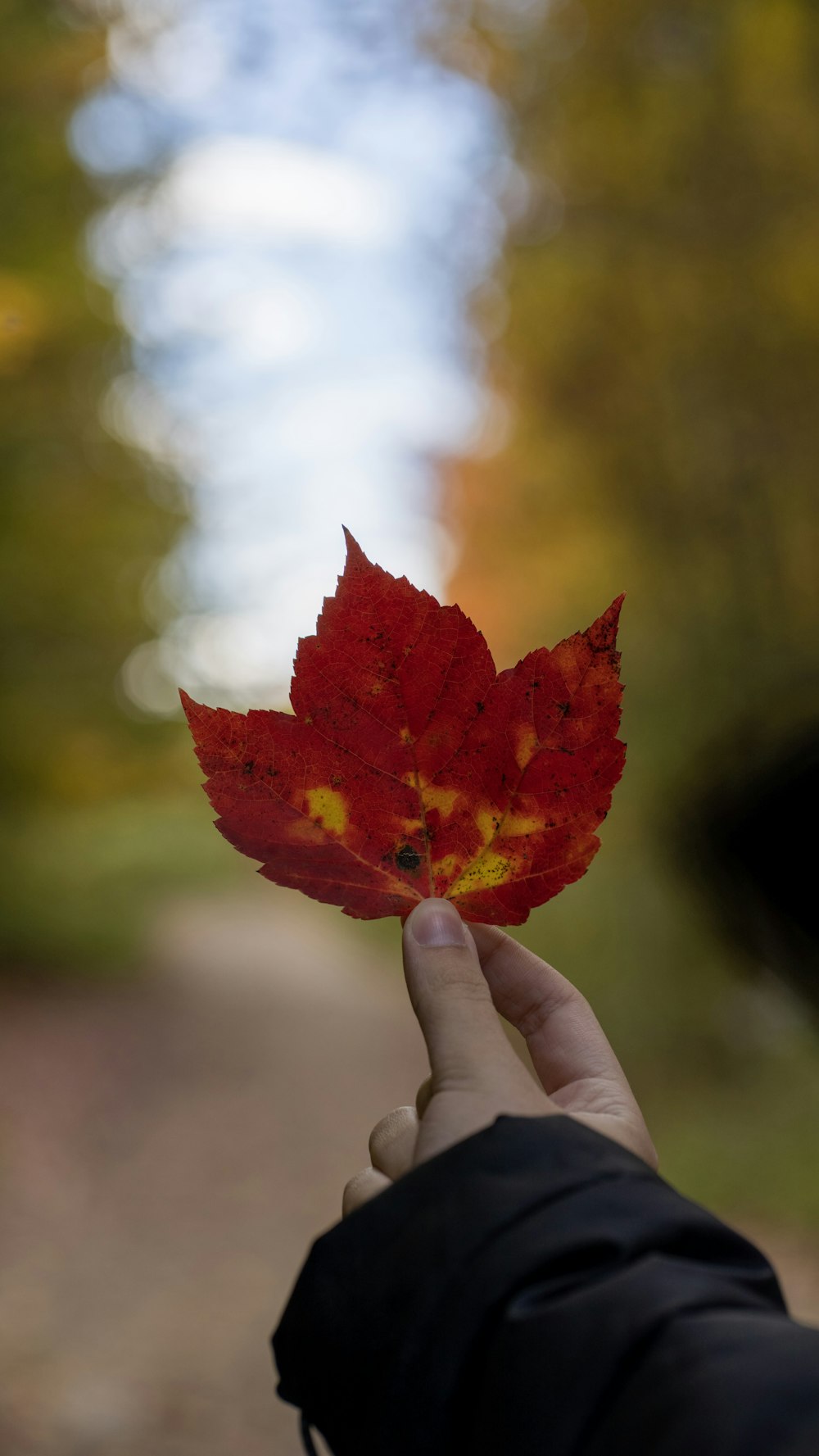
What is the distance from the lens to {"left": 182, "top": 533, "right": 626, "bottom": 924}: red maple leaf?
986 mm

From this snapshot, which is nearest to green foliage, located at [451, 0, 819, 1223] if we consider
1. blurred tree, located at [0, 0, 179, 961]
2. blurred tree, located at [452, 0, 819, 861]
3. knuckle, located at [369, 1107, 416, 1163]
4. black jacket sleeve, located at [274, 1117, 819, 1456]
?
blurred tree, located at [452, 0, 819, 861]

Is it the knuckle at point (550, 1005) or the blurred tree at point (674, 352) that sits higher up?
the blurred tree at point (674, 352)

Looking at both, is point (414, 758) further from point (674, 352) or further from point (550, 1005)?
point (674, 352)

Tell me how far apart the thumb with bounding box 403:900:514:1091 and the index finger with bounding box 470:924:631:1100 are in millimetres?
160

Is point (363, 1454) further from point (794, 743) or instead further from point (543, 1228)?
point (794, 743)

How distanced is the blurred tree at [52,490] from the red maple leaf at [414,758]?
726cm

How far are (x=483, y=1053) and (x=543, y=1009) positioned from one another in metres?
0.31

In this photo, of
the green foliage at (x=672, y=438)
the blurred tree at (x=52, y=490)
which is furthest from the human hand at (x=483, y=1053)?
the blurred tree at (x=52, y=490)

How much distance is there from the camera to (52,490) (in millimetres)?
9719

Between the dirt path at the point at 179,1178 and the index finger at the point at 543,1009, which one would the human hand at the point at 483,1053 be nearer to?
the index finger at the point at 543,1009

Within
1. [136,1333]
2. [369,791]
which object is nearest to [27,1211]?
[136,1333]

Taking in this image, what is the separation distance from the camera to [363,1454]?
2.53 ft

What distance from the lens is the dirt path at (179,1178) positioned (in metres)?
4.00

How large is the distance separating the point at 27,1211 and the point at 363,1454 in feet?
17.5
